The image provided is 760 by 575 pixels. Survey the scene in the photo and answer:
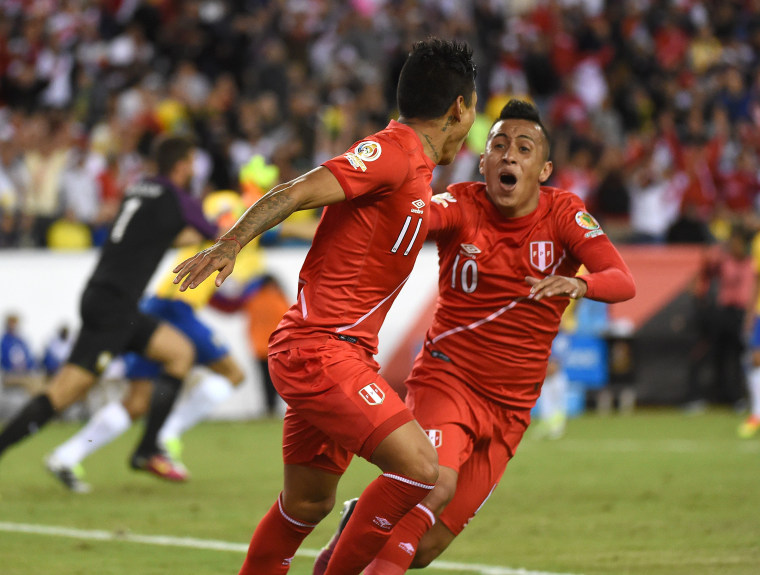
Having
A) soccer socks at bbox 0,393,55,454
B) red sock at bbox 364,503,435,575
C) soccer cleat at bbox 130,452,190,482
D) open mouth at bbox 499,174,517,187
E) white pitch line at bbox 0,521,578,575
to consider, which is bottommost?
soccer cleat at bbox 130,452,190,482

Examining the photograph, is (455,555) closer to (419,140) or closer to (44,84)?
(419,140)

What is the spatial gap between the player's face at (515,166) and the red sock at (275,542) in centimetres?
175

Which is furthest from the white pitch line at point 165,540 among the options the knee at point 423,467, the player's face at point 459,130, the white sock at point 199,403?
the white sock at point 199,403

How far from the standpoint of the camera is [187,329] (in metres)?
9.53

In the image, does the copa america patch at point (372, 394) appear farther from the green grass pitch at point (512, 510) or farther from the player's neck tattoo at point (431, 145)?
the green grass pitch at point (512, 510)

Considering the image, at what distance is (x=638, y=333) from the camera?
16.0 metres

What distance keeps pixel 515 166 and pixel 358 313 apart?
1.31 m

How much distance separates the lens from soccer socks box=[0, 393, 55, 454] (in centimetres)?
803

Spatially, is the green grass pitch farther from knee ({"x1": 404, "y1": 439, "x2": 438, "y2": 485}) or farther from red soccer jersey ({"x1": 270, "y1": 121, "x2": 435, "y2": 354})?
red soccer jersey ({"x1": 270, "y1": 121, "x2": 435, "y2": 354})

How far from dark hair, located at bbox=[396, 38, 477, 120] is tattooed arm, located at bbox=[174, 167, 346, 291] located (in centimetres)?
60

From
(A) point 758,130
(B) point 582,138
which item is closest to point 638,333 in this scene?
(B) point 582,138

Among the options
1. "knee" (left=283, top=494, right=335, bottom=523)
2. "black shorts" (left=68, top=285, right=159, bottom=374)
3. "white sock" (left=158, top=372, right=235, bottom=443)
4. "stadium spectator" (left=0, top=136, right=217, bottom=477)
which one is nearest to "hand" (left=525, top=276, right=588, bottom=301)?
"knee" (left=283, top=494, right=335, bottom=523)

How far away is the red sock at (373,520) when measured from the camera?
14.4ft

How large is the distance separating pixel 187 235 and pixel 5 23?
1181 centimetres
